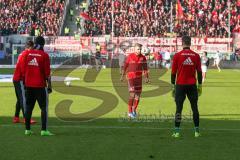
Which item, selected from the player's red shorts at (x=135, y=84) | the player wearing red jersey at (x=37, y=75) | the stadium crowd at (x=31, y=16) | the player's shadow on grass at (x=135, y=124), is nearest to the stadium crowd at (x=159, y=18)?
the stadium crowd at (x=31, y=16)

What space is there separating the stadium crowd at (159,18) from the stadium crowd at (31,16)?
327 centimetres

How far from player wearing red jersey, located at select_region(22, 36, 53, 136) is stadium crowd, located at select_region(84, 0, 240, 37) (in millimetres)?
50356

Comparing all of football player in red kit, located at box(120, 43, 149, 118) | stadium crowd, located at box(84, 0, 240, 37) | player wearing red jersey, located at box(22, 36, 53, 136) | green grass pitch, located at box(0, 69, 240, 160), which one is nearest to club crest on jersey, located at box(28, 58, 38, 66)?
player wearing red jersey, located at box(22, 36, 53, 136)

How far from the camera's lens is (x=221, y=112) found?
70.6ft

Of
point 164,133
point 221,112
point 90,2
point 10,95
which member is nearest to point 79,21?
point 90,2

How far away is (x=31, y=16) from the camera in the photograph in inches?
2657

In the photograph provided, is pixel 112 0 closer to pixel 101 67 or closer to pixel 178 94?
pixel 101 67

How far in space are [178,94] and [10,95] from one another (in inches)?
609

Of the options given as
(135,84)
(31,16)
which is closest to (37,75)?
(135,84)

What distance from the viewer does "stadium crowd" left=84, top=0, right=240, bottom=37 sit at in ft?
217

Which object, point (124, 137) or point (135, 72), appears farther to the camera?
point (135, 72)

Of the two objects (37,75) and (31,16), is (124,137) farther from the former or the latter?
(31,16)

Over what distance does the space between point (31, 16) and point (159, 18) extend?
1243 centimetres

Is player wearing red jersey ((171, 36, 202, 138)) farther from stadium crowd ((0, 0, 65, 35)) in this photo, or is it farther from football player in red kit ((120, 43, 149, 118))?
stadium crowd ((0, 0, 65, 35))
